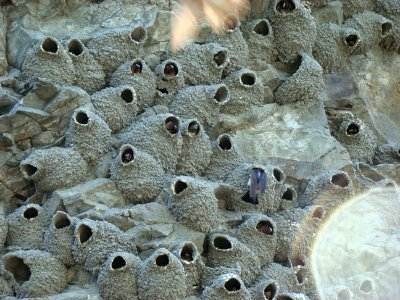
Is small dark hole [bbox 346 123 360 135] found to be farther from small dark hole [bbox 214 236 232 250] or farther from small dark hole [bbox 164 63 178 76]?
small dark hole [bbox 214 236 232 250]

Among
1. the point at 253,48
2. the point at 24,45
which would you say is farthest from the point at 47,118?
the point at 253,48

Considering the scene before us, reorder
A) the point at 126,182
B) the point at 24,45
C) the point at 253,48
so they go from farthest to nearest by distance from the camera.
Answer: the point at 253,48 < the point at 24,45 < the point at 126,182

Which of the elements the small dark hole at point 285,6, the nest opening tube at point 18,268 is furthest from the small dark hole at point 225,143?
the nest opening tube at point 18,268

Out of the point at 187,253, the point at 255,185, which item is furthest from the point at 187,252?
the point at 255,185

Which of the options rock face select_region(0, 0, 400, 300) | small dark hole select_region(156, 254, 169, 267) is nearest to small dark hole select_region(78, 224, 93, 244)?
rock face select_region(0, 0, 400, 300)

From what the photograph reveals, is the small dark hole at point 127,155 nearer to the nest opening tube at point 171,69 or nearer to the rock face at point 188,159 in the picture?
the rock face at point 188,159

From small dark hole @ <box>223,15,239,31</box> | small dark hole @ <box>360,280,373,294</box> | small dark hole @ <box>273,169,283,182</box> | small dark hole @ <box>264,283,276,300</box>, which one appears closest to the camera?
small dark hole @ <box>264,283,276,300</box>

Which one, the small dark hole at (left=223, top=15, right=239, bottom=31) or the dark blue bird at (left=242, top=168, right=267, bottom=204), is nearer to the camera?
the dark blue bird at (left=242, top=168, right=267, bottom=204)

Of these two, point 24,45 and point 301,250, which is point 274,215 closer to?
point 301,250
